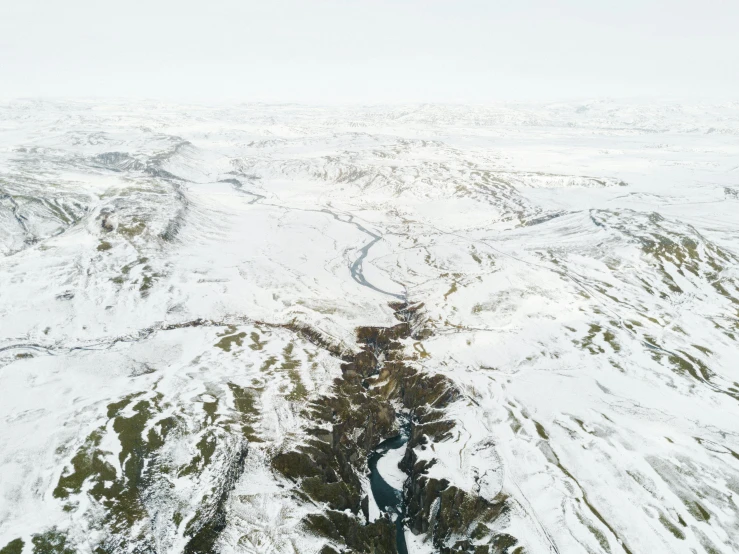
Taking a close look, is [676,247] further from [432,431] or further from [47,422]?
[47,422]

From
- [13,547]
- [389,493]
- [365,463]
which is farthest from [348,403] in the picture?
[13,547]

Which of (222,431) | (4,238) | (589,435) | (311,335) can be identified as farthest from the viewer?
(4,238)

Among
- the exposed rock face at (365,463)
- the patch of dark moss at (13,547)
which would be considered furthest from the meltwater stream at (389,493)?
the patch of dark moss at (13,547)

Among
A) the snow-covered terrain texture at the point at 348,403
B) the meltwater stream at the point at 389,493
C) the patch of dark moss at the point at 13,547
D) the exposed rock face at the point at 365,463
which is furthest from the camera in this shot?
the meltwater stream at the point at 389,493

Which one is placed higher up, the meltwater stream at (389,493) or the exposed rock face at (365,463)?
the exposed rock face at (365,463)

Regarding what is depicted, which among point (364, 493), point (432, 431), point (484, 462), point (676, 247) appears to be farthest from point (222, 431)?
point (676, 247)

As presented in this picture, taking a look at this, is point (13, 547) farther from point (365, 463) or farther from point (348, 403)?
point (348, 403)

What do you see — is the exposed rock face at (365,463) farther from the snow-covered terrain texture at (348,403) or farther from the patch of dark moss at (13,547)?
the patch of dark moss at (13,547)

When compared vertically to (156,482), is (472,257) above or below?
below
